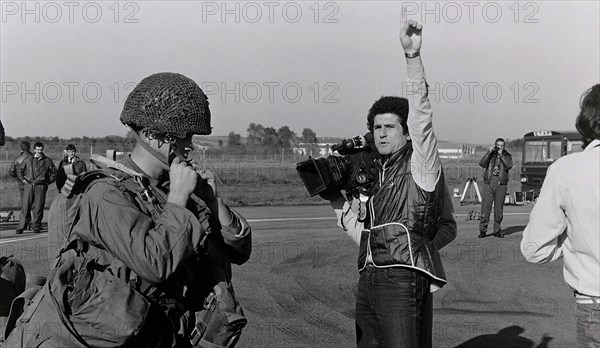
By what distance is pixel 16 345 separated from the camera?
2.61m

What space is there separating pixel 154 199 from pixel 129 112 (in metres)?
0.39

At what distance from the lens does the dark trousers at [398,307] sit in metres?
3.89

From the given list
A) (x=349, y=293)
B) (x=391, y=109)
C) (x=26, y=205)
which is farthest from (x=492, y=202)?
(x=391, y=109)

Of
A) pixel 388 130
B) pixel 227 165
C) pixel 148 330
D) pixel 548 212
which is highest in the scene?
pixel 388 130

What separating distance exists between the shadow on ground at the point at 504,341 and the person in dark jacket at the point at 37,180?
10780mm

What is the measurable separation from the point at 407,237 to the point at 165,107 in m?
1.66

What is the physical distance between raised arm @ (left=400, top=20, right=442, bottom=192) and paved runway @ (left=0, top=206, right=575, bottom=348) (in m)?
3.16

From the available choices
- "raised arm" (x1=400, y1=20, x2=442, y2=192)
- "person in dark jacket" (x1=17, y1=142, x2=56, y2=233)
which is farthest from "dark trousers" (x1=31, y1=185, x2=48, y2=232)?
"raised arm" (x1=400, y1=20, x2=442, y2=192)

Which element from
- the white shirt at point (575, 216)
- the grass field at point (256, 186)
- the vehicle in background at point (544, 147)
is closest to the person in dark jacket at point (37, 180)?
the grass field at point (256, 186)

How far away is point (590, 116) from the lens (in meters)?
3.31

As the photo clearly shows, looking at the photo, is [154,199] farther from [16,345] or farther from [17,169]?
[17,169]

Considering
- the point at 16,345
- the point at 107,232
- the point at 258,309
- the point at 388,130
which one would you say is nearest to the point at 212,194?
the point at 107,232

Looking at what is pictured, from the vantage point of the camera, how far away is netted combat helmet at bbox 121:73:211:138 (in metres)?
2.88

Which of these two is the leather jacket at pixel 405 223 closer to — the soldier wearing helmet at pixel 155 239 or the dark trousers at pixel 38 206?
the soldier wearing helmet at pixel 155 239
